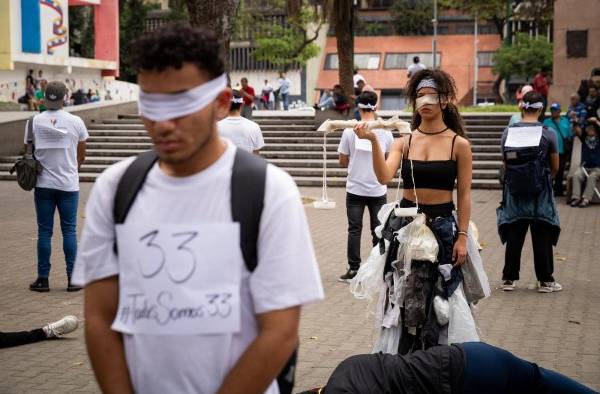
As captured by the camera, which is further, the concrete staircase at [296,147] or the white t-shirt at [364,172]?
the concrete staircase at [296,147]

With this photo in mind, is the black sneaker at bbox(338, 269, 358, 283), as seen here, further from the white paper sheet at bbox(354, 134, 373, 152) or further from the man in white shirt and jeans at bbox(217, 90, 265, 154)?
the man in white shirt and jeans at bbox(217, 90, 265, 154)

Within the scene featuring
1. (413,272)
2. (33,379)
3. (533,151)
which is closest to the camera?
(413,272)

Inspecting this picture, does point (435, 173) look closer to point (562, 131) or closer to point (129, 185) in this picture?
point (129, 185)

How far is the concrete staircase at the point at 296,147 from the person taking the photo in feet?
70.7

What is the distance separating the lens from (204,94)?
2549mm

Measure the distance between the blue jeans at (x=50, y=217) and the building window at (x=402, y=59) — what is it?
186 feet

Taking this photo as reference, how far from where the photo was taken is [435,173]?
5.93 meters

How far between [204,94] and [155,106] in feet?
0.42

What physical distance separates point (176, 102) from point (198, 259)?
0.40 meters

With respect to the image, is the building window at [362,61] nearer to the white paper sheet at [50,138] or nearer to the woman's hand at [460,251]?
the white paper sheet at [50,138]

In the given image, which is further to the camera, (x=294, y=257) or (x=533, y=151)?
(x=533, y=151)

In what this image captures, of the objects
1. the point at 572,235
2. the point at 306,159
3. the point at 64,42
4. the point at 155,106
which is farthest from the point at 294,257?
the point at 64,42

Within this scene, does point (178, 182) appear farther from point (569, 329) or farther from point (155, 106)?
point (569, 329)

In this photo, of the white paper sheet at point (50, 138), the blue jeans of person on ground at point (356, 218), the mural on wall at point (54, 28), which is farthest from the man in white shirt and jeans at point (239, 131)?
the mural on wall at point (54, 28)
